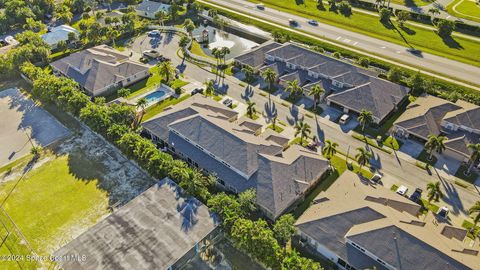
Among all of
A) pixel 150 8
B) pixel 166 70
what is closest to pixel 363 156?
pixel 166 70

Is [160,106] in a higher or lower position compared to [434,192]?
lower

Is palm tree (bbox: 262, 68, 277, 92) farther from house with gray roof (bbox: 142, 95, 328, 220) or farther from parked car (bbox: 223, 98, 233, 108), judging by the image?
house with gray roof (bbox: 142, 95, 328, 220)

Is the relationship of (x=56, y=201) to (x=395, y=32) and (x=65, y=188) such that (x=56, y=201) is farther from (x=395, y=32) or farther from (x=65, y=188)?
(x=395, y=32)

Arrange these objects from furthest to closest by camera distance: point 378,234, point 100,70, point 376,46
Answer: point 376,46 → point 100,70 → point 378,234

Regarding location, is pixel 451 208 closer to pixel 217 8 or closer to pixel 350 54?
pixel 350 54

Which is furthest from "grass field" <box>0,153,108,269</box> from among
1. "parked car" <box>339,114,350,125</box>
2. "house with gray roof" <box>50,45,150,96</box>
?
"parked car" <box>339,114,350,125</box>

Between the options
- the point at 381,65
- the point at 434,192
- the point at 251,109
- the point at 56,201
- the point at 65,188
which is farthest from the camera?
the point at 381,65
